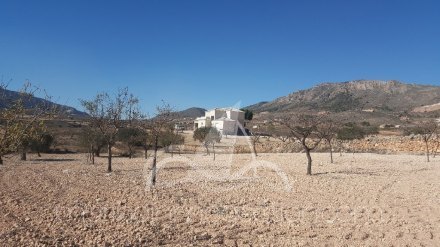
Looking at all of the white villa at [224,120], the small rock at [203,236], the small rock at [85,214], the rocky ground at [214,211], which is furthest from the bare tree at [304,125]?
the white villa at [224,120]

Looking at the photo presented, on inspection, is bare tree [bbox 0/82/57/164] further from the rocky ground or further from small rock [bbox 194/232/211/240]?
small rock [bbox 194/232/211/240]

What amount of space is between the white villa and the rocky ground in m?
58.9

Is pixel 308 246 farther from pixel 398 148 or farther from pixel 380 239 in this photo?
pixel 398 148

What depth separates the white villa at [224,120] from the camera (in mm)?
82569

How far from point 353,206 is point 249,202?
13.2 ft

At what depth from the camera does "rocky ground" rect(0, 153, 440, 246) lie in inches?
410

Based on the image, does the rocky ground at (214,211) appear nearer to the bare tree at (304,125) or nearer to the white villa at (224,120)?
the bare tree at (304,125)

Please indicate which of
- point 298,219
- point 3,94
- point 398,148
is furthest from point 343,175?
point 398,148

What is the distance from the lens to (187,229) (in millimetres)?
11242

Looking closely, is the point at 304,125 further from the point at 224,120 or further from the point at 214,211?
the point at 224,120

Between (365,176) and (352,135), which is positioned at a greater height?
(352,135)

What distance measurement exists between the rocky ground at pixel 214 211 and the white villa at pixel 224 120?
193 ft

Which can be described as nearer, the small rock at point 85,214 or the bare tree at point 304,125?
the small rock at point 85,214

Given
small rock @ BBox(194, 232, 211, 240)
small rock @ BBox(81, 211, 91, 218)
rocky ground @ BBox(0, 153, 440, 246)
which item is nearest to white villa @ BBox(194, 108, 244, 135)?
rocky ground @ BBox(0, 153, 440, 246)
